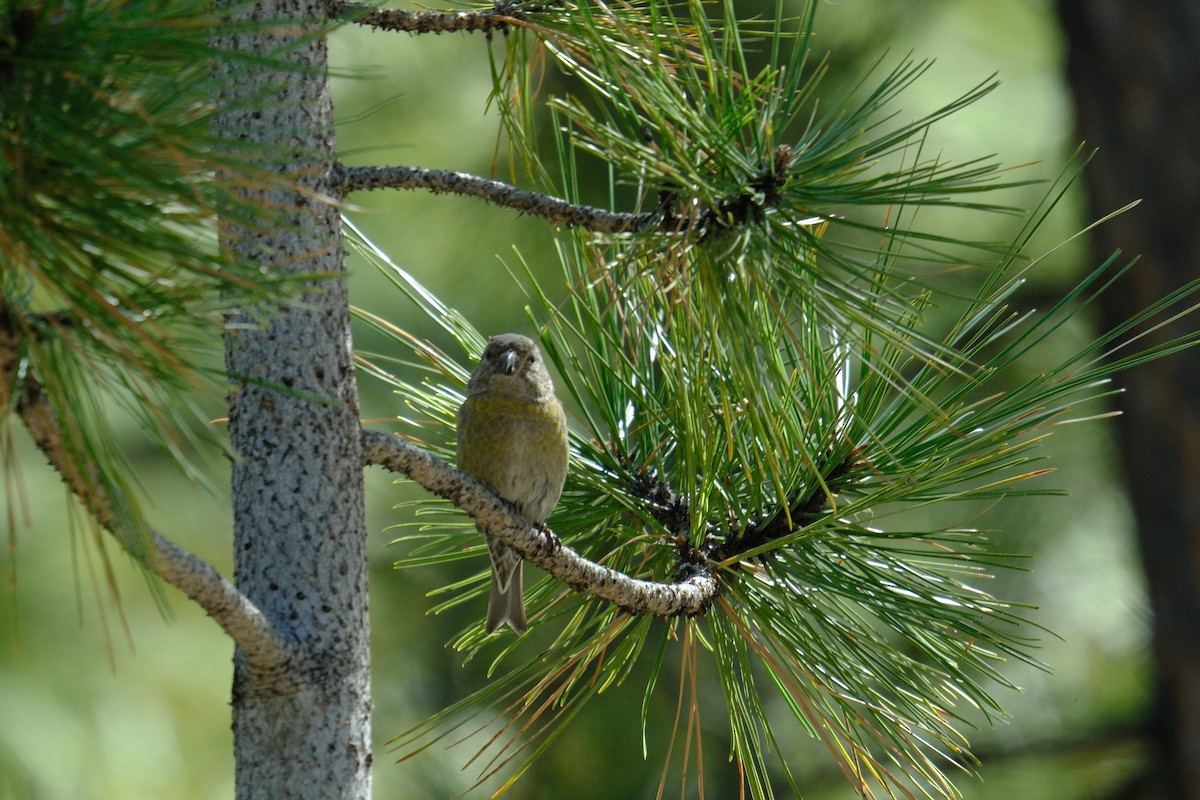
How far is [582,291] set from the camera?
216 centimetres

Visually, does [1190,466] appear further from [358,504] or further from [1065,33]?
[358,504]

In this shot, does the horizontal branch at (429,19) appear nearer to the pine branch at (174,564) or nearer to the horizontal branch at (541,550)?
the horizontal branch at (541,550)

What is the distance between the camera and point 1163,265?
4199mm

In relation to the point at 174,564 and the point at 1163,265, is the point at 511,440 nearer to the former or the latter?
the point at 174,564

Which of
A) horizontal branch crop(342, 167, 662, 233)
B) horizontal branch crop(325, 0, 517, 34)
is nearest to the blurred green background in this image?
horizontal branch crop(325, 0, 517, 34)

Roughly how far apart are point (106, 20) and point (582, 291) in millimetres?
1185

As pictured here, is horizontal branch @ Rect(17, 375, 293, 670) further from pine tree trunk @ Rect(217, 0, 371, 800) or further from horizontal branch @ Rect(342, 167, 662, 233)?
horizontal branch @ Rect(342, 167, 662, 233)

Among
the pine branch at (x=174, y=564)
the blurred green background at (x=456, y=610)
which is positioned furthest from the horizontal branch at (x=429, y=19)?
the blurred green background at (x=456, y=610)

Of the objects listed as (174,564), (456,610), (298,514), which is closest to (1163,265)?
(456,610)

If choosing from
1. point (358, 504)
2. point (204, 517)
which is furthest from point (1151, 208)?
point (204, 517)

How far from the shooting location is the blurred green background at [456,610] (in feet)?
14.8

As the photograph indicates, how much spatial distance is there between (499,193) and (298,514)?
1.73 ft

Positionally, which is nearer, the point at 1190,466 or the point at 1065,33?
the point at 1190,466

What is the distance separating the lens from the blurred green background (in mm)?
4504
